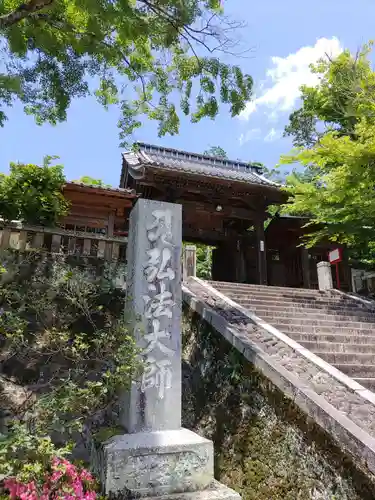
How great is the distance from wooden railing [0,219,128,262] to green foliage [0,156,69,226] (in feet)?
0.94

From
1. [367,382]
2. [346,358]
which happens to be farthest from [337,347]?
[367,382]

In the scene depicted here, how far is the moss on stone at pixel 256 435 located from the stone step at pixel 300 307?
2488 millimetres

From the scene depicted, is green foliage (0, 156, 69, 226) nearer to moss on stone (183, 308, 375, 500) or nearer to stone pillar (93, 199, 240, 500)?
stone pillar (93, 199, 240, 500)

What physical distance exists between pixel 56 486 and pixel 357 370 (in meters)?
4.55

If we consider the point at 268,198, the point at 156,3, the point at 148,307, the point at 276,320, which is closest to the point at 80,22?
the point at 156,3

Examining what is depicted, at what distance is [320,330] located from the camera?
709 cm

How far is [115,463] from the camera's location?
3.39m

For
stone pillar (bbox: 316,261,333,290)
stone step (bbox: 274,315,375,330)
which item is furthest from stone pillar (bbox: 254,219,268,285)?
stone step (bbox: 274,315,375,330)

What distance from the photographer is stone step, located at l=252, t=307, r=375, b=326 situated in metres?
7.66

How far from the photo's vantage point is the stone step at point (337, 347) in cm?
609

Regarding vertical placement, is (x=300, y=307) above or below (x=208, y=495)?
above

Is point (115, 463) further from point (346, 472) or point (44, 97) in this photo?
point (44, 97)

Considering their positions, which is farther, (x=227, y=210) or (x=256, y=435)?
(x=227, y=210)

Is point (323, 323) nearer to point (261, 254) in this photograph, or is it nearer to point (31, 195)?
point (261, 254)
